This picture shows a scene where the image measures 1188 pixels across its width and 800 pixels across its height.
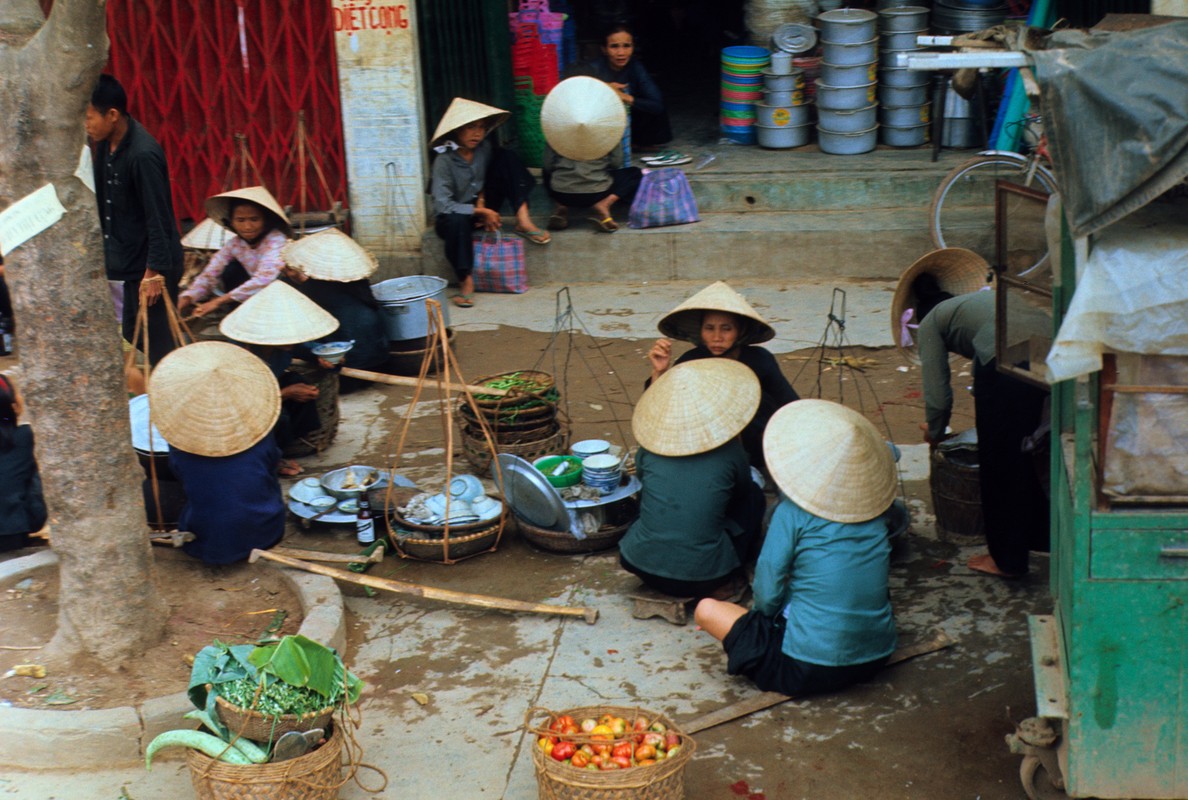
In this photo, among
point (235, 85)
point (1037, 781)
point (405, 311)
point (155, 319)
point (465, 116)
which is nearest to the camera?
point (1037, 781)

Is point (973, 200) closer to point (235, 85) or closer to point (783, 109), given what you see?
point (783, 109)

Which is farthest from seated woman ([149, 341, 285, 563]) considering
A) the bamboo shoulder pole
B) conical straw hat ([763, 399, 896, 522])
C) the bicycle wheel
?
the bicycle wheel

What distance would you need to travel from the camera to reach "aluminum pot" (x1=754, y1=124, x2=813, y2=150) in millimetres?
10117

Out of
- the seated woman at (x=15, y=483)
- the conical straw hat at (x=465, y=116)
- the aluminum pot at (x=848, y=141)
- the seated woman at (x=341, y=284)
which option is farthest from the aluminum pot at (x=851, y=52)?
the seated woman at (x=15, y=483)

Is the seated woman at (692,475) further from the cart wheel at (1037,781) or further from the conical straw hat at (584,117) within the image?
the conical straw hat at (584,117)

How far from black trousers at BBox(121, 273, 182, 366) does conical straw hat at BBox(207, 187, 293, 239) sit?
58 cm

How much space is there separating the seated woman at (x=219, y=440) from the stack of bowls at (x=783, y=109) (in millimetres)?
5766

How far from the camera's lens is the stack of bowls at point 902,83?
9.77 meters

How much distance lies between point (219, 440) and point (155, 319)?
1878 millimetres

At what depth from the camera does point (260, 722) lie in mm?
3832

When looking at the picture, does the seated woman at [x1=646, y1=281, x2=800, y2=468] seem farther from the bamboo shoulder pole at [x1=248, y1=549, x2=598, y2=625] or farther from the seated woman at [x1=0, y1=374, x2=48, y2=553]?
the seated woman at [x1=0, y1=374, x2=48, y2=553]

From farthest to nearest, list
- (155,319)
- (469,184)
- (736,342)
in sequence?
(469,184)
(155,319)
(736,342)

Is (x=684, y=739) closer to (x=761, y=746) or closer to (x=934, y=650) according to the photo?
(x=761, y=746)

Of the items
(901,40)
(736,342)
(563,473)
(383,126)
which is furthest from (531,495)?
(901,40)
